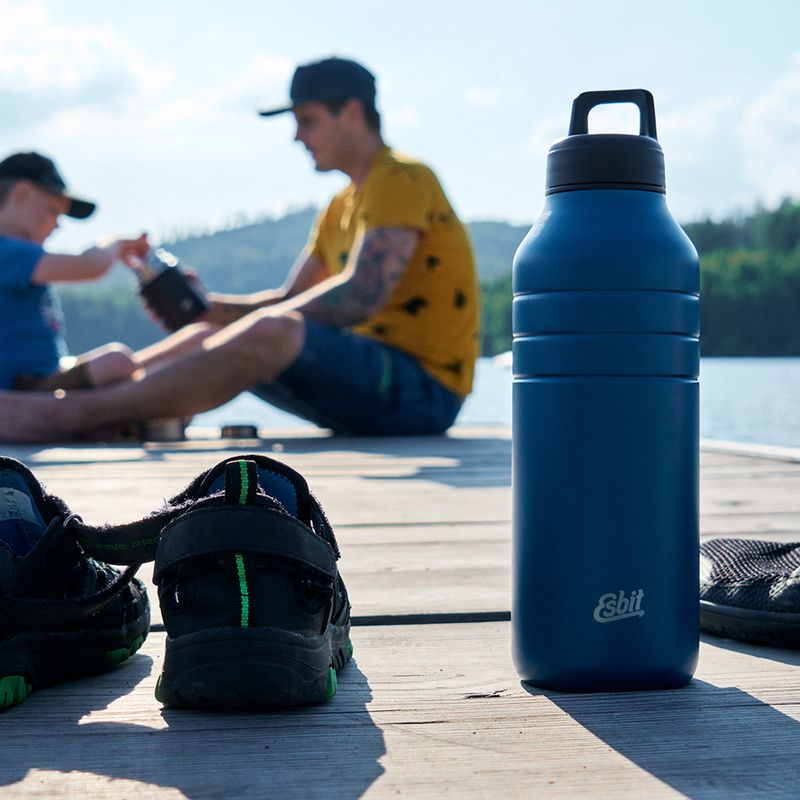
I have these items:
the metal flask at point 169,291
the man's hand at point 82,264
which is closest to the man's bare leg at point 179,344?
the metal flask at point 169,291

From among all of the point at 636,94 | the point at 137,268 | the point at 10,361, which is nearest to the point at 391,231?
the point at 137,268

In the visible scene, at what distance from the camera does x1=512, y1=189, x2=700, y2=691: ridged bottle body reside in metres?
1.17

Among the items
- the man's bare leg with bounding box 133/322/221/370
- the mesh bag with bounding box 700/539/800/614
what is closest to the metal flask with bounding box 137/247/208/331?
the man's bare leg with bounding box 133/322/221/370

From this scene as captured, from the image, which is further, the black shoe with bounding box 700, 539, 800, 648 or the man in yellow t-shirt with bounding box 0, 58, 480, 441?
the man in yellow t-shirt with bounding box 0, 58, 480, 441

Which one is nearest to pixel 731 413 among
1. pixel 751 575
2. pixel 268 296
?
pixel 268 296

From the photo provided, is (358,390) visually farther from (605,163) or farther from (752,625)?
(605,163)

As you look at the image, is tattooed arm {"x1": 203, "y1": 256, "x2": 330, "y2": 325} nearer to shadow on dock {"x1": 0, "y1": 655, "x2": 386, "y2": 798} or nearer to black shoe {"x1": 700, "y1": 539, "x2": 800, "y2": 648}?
black shoe {"x1": 700, "y1": 539, "x2": 800, "y2": 648}

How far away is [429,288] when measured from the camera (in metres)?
4.72

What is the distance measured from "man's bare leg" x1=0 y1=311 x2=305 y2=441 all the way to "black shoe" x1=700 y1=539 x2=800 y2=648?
3.01 metres

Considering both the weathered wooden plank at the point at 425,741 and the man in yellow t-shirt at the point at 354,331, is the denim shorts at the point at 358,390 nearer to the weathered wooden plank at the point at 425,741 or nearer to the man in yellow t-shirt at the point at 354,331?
the man in yellow t-shirt at the point at 354,331

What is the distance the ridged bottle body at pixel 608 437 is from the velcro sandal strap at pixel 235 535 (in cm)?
25

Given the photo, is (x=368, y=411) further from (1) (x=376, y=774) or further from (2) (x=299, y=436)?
(1) (x=376, y=774)

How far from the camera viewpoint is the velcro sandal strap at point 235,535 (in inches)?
44.6

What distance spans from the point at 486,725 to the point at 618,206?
1.73 ft
